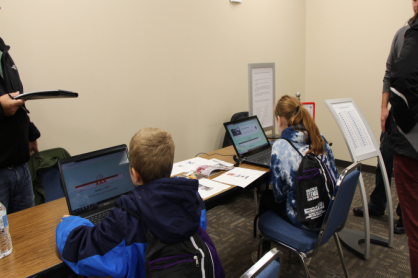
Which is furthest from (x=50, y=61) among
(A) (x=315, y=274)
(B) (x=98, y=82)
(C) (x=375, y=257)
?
(C) (x=375, y=257)

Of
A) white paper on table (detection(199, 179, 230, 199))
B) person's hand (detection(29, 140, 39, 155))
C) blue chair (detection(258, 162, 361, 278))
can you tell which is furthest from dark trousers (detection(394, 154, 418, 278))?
person's hand (detection(29, 140, 39, 155))

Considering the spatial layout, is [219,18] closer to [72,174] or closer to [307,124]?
[307,124]

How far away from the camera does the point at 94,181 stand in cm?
130

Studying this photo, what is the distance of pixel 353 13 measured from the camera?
3.70 meters

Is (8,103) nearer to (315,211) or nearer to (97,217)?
(97,217)

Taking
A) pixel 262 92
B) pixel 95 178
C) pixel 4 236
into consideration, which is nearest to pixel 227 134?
pixel 262 92

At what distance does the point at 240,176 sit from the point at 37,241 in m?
1.09

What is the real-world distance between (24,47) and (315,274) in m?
2.53

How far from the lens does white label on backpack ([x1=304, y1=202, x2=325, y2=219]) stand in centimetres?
146

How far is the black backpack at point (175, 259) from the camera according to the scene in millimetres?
912

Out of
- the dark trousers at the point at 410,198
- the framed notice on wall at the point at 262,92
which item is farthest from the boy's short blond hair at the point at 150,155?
the framed notice on wall at the point at 262,92

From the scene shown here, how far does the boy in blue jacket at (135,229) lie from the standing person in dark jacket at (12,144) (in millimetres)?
831

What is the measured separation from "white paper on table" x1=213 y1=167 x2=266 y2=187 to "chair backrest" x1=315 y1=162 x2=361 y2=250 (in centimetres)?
46

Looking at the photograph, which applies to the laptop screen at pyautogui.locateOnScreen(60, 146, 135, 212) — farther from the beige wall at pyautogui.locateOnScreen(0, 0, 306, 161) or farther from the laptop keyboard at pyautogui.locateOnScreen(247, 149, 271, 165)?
the beige wall at pyautogui.locateOnScreen(0, 0, 306, 161)
